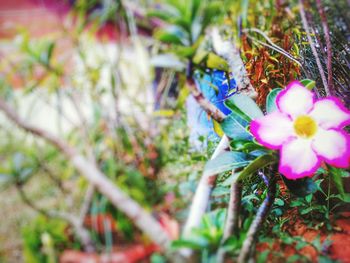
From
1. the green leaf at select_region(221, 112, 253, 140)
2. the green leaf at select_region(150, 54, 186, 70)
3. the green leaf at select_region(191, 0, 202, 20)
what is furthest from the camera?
the green leaf at select_region(191, 0, 202, 20)

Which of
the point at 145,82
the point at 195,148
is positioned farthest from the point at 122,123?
the point at 195,148

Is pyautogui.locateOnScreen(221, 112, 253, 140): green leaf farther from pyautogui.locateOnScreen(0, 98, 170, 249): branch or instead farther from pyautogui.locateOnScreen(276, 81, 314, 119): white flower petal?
pyautogui.locateOnScreen(0, 98, 170, 249): branch

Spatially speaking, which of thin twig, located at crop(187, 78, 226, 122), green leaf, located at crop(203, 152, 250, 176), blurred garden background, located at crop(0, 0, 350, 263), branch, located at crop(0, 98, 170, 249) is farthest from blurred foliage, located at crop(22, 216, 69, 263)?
green leaf, located at crop(203, 152, 250, 176)

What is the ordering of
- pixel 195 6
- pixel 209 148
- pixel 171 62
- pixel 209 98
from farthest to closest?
pixel 195 6 < pixel 171 62 < pixel 209 98 < pixel 209 148

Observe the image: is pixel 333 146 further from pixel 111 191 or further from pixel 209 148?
pixel 111 191

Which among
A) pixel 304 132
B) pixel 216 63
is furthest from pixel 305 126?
pixel 216 63

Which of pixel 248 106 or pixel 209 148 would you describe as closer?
pixel 248 106
